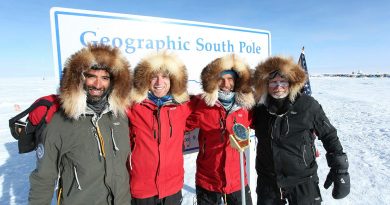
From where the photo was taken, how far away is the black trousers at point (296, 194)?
2299 millimetres

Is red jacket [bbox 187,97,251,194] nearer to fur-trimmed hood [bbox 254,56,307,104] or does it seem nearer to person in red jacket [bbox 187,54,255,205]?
person in red jacket [bbox 187,54,255,205]

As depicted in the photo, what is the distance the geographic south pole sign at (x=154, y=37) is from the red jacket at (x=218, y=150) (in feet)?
2.41

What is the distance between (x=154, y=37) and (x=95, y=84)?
1.12 m

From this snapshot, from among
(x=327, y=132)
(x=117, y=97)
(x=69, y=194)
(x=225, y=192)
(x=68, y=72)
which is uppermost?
(x=68, y=72)

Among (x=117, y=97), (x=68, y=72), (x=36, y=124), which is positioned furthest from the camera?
(x=117, y=97)

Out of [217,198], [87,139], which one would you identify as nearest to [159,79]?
[87,139]

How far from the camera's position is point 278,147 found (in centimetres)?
231

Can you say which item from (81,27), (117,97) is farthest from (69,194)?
(81,27)

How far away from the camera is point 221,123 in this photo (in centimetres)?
237

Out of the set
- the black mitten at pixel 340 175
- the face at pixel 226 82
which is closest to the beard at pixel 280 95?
the face at pixel 226 82

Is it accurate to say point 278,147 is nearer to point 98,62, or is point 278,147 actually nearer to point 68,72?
point 98,62

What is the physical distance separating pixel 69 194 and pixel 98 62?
3.06ft

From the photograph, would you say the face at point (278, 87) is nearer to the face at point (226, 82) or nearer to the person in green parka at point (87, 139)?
the face at point (226, 82)

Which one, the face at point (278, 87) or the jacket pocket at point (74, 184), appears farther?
the face at point (278, 87)
